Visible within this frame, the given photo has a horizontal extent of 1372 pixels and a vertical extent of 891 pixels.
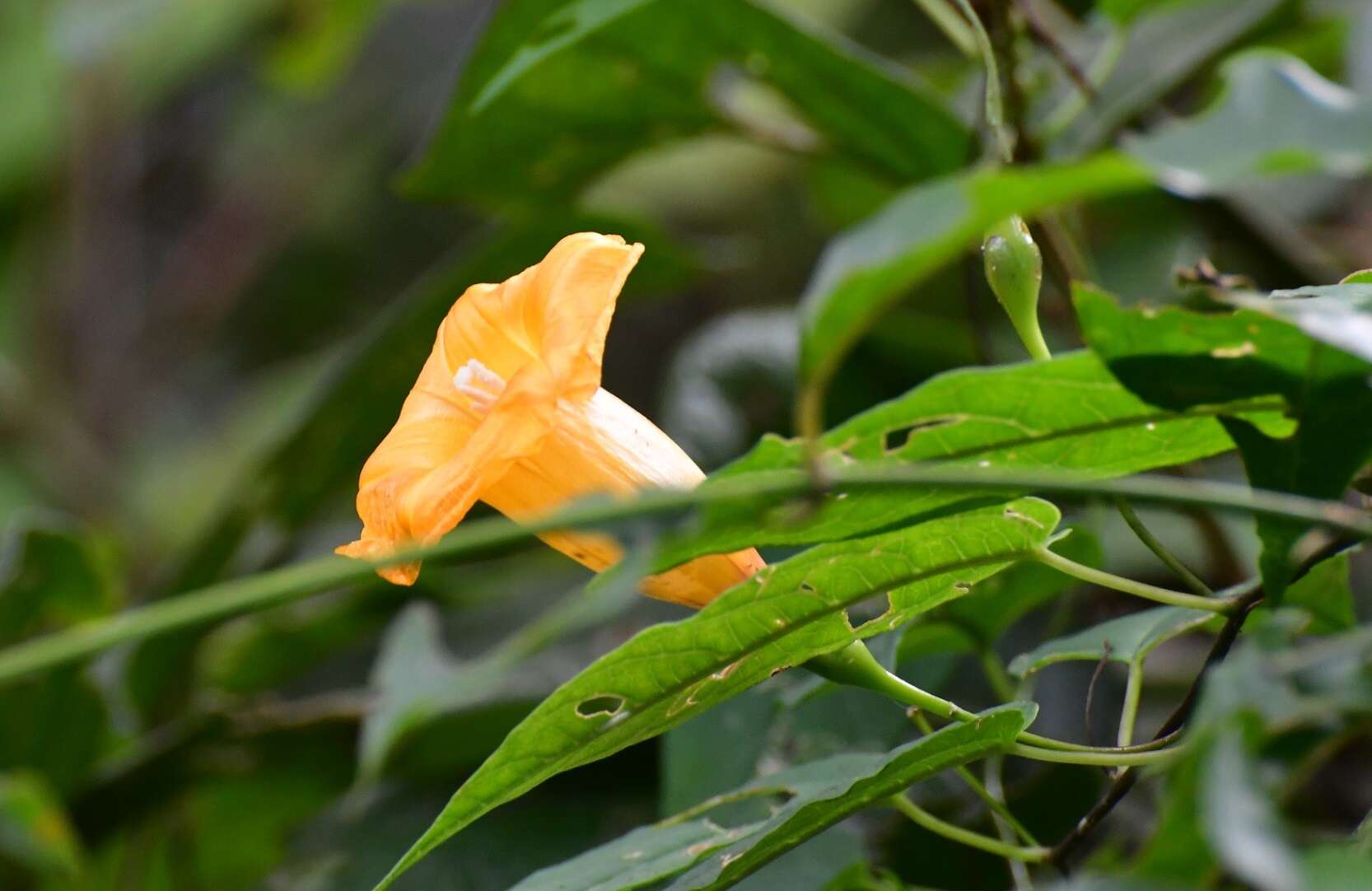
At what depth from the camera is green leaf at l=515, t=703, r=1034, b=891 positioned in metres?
0.58

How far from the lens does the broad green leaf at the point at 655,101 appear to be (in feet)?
4.03

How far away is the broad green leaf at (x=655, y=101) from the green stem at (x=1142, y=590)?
0.74m

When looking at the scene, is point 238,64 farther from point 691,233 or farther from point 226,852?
point 226,852

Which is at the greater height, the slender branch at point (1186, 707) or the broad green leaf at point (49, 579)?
the slender branch at point (1186, 707)

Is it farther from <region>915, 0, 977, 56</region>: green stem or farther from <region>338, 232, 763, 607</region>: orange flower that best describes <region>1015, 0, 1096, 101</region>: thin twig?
<region>338, 232, 763, 607</region>: orange flower

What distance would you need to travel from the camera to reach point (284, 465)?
1.50m

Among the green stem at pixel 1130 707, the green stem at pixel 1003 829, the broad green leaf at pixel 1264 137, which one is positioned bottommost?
the green stem at pixel 1003 829

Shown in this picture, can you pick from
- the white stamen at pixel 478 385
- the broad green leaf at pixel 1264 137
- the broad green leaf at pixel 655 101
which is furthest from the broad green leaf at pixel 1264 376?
the broad green leaf at pixel 655 101

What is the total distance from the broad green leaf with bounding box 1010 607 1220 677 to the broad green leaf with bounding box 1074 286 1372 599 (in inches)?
5.2

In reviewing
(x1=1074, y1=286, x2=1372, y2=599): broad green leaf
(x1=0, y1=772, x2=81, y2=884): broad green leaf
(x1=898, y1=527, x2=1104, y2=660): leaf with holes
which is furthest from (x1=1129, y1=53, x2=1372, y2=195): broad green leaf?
(x1=0, y1=772, x2=81, y2=884): broad green leaf

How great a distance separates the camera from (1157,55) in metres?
1.52

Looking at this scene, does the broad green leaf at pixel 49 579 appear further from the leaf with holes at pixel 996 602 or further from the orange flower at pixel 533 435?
the leaf with holes at pixel 996 602

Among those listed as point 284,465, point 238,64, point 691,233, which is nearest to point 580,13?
point 284,465

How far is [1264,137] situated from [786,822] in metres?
0.35
